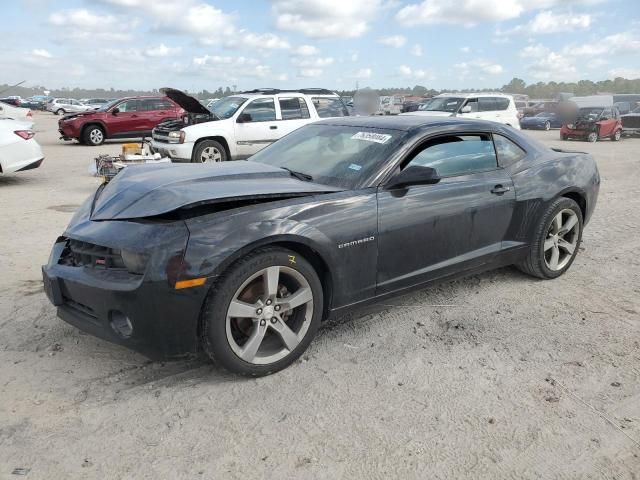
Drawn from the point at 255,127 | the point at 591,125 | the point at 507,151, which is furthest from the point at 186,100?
the point at 591,125

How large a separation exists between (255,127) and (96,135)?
873 cm

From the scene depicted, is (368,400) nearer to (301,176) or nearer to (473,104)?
(301,176)

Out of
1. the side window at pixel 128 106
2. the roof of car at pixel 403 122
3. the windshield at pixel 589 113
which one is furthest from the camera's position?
the windshield at pixel 589 113

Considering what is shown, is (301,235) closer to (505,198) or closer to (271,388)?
(271,388)

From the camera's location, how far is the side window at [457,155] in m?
3.80

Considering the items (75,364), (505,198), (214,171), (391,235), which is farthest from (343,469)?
(505,198)

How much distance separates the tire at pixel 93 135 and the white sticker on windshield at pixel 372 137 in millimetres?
15902

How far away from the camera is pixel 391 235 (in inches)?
135

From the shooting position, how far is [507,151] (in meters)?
4.36

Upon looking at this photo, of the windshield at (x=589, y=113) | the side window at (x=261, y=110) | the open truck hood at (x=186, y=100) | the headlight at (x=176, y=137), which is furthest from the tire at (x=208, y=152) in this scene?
the windshield at (x=589, y=113)

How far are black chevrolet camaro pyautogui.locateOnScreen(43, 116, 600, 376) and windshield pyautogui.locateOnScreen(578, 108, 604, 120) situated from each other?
62.0ft

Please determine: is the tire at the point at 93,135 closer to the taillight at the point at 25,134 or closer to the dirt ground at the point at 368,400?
the taillight at the point at 25,134

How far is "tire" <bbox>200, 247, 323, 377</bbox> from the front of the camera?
284 centimetres

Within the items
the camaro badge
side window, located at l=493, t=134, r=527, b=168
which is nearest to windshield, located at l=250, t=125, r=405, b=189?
the camaro badge
